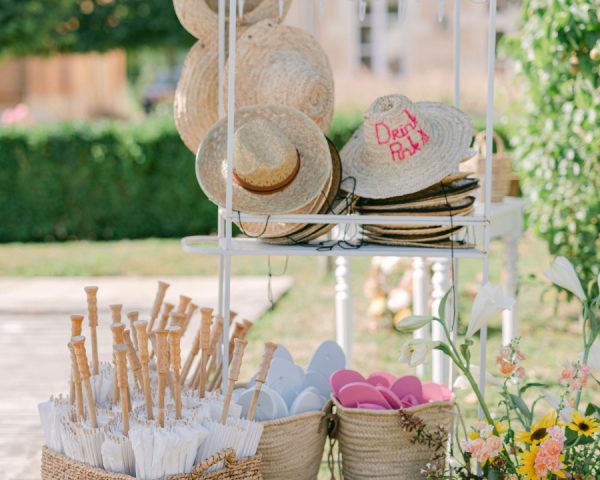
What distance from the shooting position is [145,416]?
8.48ft

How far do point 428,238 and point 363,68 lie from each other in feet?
40.0

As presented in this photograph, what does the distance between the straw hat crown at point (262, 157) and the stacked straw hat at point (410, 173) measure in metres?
0.23

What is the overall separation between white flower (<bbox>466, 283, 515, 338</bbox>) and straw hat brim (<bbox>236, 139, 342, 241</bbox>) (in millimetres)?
583

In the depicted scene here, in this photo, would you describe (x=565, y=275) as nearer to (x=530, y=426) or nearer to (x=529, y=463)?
(x=530, y=426)

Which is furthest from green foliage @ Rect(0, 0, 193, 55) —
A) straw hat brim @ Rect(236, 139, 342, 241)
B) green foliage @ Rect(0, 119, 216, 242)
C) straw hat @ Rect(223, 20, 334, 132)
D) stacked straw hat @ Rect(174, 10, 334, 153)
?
straw hat brim @ Rect(236, 139, 342, 241)

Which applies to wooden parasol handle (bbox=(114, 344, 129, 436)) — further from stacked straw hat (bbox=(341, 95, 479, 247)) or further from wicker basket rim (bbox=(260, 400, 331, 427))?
stacked straw hat (bbox=(341, 95, 479, 247))

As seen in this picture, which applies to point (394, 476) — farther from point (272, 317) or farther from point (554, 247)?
point (272, 317)

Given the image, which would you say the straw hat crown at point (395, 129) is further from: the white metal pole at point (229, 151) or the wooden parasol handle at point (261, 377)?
the wooden parasol handle at point (261, 377)

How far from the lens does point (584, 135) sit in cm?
463

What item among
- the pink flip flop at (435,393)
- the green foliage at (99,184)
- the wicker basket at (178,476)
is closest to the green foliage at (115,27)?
the green foliage at (99,184)

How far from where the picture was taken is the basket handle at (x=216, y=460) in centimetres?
242

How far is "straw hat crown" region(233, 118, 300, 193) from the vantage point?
2.86m

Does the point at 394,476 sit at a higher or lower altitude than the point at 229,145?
lower

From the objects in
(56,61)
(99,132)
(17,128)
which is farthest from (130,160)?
(56,61)
